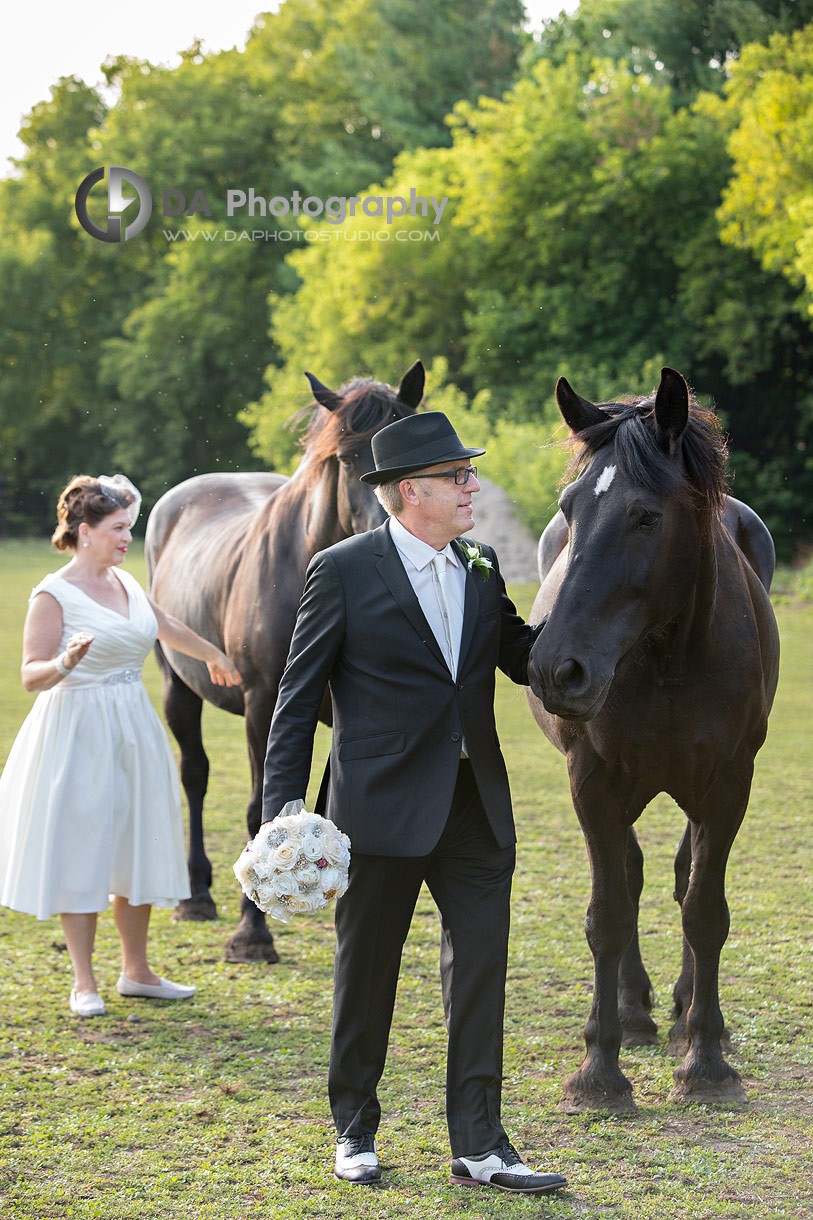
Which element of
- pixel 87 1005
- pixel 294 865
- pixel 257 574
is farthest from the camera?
pixel 257 574

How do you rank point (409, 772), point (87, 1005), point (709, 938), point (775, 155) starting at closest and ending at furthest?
point (409, 772)
point (709, 938)
point (87, 1005)
point (775, 155)

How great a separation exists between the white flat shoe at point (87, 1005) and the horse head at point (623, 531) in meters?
2.59

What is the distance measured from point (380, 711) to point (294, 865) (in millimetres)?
493

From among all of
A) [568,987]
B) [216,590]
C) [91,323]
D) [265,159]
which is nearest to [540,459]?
[216,590]

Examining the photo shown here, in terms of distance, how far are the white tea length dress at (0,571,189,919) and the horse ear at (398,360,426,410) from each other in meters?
1.49

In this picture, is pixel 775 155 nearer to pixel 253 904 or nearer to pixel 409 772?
pixel 253 904

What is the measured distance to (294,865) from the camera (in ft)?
9.73

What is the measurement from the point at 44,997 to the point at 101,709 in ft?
4.02

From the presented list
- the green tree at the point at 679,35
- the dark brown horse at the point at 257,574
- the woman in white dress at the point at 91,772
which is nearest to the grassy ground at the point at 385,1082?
the woman in white dress at the point at 91,772

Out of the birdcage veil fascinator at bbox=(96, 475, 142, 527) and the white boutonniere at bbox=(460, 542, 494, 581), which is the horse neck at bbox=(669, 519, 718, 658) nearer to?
the white boutonniere at bbox=(460, 542, 494, 581)

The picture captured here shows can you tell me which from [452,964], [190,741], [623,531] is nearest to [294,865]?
[452,964]

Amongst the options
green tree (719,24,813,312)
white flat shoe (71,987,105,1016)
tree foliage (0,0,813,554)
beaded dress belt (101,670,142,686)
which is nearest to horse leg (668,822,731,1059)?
white flat shoe (71,987,105,1016)

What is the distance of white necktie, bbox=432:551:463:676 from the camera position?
10.8 feet

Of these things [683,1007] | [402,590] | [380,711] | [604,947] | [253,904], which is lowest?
[683,1007]
